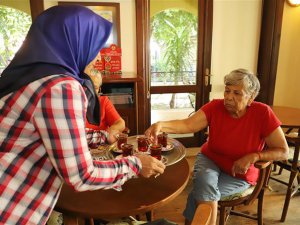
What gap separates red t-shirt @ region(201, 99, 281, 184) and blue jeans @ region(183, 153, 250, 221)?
0.18ft

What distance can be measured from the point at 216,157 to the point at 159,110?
77.1 inches

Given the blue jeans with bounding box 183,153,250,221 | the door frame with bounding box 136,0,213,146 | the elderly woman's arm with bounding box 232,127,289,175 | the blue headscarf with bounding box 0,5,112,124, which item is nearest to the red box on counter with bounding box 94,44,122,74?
the door frame with bounding box 136,0,213,146

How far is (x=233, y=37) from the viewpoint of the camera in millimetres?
3551

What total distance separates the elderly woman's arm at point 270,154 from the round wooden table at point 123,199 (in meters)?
0.45

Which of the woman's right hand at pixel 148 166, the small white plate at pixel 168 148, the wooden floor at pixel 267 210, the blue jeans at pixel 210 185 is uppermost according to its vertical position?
the woman's right hand at pixel 148 166

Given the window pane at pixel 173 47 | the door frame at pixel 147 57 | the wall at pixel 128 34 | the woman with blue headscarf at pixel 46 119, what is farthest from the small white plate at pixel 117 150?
the window pane at pixel 173 47

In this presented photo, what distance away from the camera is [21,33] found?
3031 mm

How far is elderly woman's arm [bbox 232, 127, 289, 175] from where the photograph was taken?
5.29 ft

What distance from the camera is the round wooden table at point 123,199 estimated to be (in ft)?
3.62

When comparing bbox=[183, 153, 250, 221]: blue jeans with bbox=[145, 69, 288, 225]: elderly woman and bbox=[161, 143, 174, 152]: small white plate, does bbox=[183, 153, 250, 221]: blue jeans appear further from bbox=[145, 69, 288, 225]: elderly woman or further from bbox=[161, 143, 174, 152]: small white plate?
bbox=[161, 143, 174, 152]: small white plate

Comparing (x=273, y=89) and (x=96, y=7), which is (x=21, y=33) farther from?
(x=273, y=89)

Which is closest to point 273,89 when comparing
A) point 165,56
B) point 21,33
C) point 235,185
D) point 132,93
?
point 165,56

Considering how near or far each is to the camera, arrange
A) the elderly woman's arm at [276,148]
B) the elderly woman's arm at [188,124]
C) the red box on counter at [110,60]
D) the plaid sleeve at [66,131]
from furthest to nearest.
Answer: the red box on counter at [110,60]
the elderly woman's arm at [188,124]
the elderly woman's arm at [276,148]
the plaid sleeve at [66,131]

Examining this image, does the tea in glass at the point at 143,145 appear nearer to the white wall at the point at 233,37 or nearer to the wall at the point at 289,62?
the white wall at the point at 233,37
